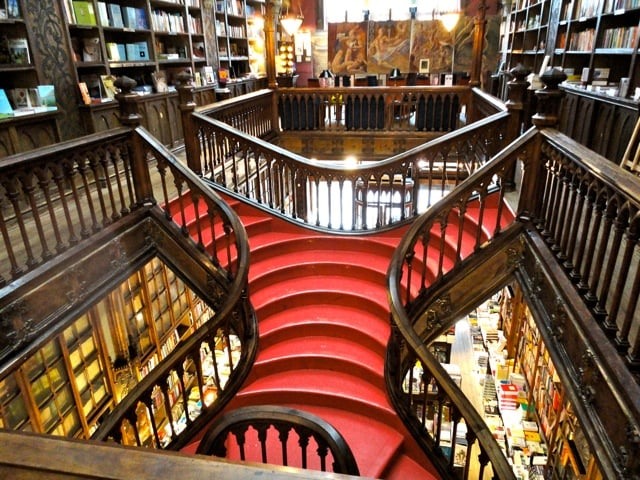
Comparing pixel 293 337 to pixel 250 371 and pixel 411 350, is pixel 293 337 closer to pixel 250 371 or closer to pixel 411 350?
pixel 250 371

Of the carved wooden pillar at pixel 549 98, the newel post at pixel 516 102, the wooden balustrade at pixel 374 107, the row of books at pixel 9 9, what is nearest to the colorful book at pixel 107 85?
the row of books at pixel 9 9

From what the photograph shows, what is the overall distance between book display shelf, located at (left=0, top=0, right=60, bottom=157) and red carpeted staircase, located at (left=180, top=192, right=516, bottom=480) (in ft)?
7.10

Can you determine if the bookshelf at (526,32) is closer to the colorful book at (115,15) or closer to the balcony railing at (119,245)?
the colorful book at (115,15)

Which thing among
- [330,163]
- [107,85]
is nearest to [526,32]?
[330,163]

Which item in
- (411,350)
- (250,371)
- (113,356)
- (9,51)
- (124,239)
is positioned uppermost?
(9,51)

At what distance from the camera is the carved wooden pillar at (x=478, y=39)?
606 cm

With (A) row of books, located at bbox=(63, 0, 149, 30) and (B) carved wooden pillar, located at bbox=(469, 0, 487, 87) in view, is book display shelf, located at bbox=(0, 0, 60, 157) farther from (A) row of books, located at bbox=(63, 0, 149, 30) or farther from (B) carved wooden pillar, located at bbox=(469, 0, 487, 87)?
(B) carved wooden pillar, located at bbox=(469, 0, 487, 87)

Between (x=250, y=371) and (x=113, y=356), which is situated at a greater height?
(x=250, y=371)

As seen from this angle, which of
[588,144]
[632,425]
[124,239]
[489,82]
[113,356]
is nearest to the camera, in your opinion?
[632,425]

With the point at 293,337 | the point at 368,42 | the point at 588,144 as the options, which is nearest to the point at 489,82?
the point at 368,42

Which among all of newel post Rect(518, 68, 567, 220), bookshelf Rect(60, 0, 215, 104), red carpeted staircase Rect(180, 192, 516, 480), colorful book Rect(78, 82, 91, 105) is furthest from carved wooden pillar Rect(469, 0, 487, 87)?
colorful book Rect(78, 82, 91, 105)

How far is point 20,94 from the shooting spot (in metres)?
4.42

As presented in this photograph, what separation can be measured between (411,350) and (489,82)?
35.6 ft

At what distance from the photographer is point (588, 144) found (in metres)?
5.13
